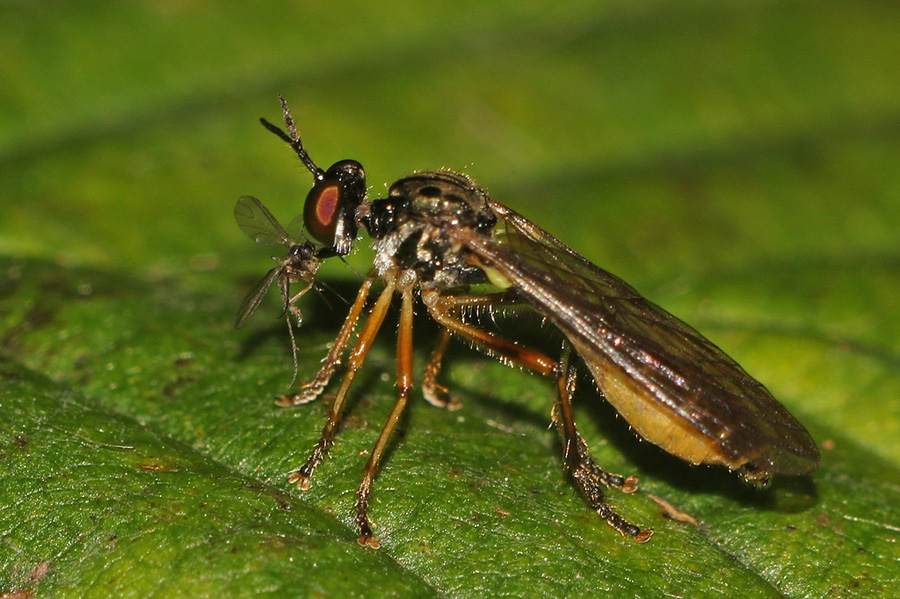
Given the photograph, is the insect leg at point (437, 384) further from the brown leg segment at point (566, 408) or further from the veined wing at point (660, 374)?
the veined wing at point (660, 374)

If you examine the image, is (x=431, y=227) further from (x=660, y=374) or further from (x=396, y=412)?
(x=660, y=374)

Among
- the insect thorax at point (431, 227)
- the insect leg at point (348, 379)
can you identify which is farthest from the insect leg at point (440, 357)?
the insect leg at point (348, 379)

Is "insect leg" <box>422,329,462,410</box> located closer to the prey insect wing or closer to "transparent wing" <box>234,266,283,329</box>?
the prey insect wing

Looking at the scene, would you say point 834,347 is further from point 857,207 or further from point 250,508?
point 250,508

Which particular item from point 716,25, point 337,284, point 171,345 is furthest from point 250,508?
point 716,25

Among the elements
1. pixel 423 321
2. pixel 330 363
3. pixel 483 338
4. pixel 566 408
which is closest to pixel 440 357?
pixel 423 321

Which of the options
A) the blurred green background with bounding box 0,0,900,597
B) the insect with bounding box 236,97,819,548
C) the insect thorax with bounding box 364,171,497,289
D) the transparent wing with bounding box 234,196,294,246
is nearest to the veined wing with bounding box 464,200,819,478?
the insect with bounding box 236,97,819,548
